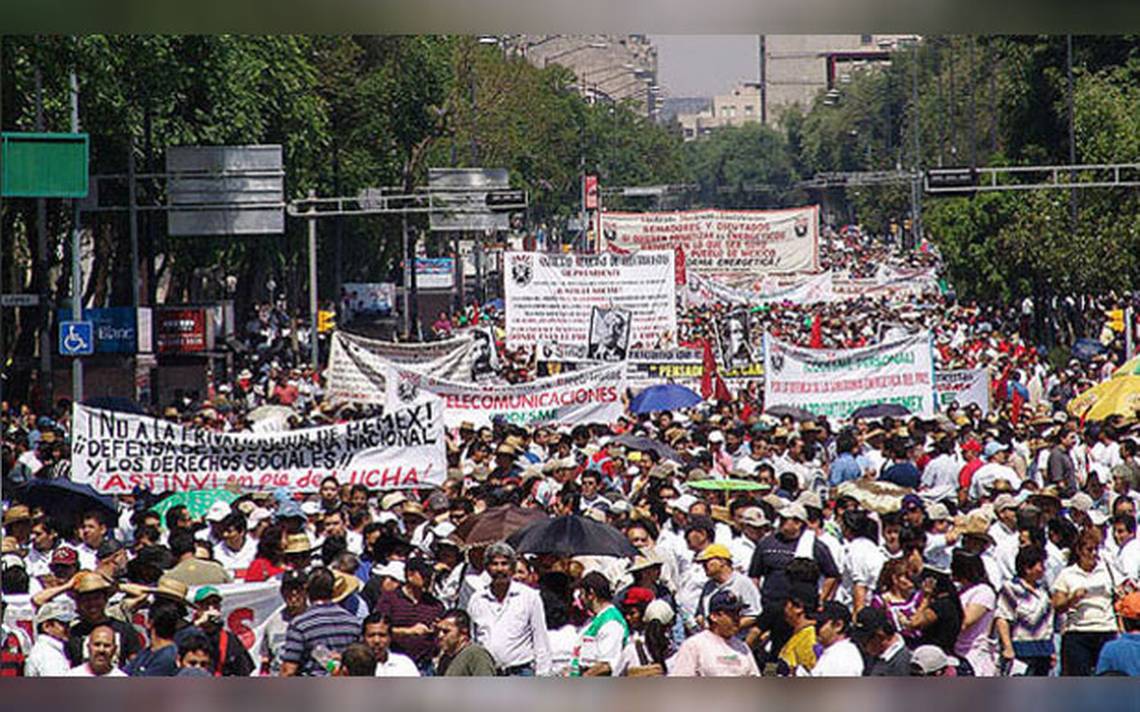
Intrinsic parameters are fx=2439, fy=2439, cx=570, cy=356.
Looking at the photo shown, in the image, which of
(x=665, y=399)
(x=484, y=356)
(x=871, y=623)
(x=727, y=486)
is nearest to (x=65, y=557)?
(x=871, y=623)

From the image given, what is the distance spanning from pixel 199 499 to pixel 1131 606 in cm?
781

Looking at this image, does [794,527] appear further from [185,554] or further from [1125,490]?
[1125,490]

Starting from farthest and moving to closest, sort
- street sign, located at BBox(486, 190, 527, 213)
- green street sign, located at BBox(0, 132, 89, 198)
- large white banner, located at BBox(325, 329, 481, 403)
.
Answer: street sign, located at BBox(486, 190, 527, 213), large white banner, located at BBox(325, 329, 481, 403), green street sign, located at BBox(0, 132, 89, 198)

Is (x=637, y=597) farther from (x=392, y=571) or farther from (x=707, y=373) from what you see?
(x=707, y=373)

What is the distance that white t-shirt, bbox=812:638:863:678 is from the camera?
1119 cm

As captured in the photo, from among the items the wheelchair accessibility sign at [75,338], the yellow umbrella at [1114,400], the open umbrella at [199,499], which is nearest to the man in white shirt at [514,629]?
the open umbrella at [199,499]

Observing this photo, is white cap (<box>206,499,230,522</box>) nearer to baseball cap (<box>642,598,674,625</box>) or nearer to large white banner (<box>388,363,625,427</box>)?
baseball cap (<box>642,598,674,625</box>)

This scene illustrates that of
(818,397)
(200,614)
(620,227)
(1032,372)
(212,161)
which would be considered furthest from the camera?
(620,227)

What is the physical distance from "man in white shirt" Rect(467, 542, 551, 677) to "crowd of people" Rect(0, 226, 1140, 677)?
0.04 ft

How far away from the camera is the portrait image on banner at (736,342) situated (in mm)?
39031

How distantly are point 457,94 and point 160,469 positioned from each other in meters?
63.4

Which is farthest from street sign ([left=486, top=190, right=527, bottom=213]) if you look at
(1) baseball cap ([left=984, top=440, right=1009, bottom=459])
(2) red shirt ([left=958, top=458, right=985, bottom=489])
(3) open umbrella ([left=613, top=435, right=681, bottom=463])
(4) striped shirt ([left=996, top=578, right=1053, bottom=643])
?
(4) striped shirt ([left=996, top=578, right=1053, bottom=643])

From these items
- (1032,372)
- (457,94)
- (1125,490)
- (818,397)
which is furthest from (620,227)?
(1125,490)

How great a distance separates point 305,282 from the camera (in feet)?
234
